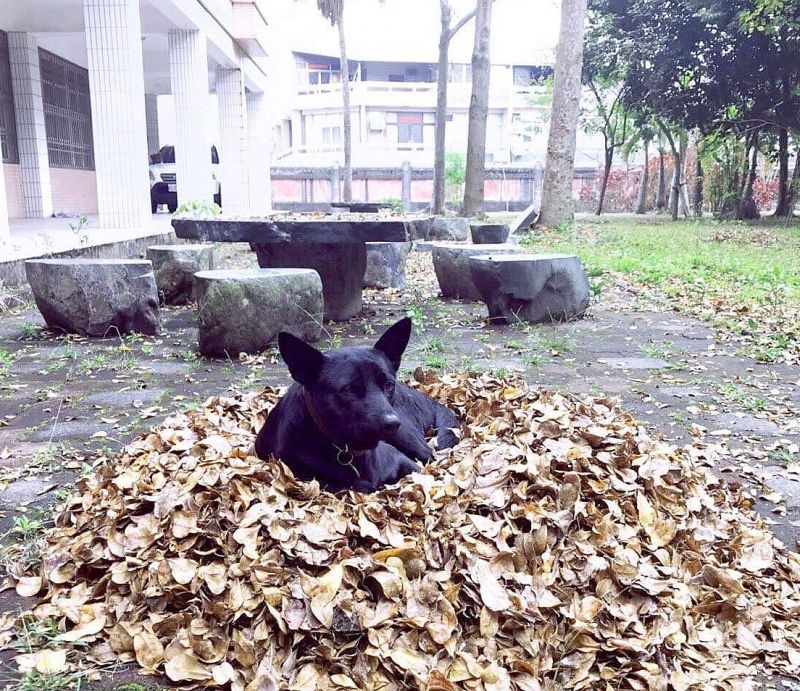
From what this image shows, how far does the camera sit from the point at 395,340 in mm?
2875

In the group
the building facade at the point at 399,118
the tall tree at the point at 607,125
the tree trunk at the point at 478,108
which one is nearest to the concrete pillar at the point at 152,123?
the tree trunk at the point at 478,108

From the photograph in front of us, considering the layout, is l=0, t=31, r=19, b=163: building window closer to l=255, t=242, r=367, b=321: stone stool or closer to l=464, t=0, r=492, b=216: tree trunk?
l=464, t=0, r=492, b=216: tree trunk

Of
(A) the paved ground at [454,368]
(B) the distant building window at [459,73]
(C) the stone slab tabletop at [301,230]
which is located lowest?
(A) the paved ground at [454,368]

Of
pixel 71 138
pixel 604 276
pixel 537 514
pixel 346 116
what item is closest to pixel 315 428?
pixel 537 514

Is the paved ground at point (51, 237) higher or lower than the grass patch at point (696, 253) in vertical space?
higher

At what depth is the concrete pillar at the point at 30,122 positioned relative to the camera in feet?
47.9

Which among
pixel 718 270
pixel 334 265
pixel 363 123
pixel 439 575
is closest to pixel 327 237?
pixel 334 265

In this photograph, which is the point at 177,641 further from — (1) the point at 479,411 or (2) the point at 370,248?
(2) the point at 370,248

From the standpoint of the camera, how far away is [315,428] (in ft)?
9.20

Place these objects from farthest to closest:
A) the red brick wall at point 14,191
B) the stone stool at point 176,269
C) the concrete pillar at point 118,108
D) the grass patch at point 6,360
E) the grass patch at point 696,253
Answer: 1. the red brick wall at point 14,191
2. the concrete pillar at point 118,108
3. the grass patch at point 696,253
4. the stone stool at point 176,269
5. the grass patch at point 6,360

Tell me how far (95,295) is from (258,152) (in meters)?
18.9

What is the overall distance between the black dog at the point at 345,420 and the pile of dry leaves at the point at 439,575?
0.33 feet

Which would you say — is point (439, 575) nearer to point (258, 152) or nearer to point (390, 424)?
point (390, 424)

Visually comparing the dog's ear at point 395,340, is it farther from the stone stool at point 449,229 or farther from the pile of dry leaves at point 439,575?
the stone stool at point 449,229
